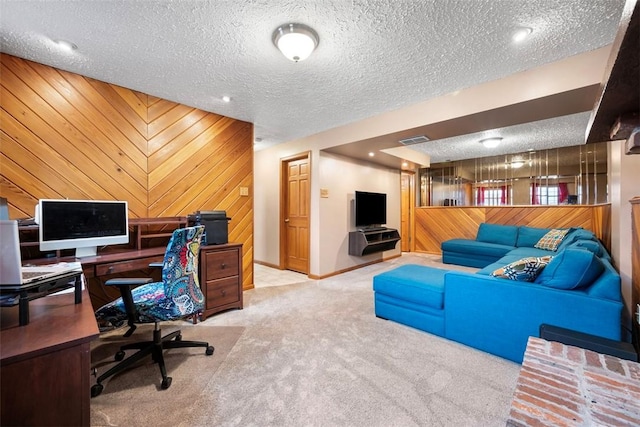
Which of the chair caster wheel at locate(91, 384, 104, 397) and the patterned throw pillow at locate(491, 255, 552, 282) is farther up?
the patterned throw pillow at locate(491, 255, 552, 282)

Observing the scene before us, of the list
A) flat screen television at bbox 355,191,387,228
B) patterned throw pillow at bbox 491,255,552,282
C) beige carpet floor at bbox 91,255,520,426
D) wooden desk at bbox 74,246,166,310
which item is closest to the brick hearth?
beige carpet floor at bbox 91,255,520,426

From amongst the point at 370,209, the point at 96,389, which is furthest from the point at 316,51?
the point at 370,209

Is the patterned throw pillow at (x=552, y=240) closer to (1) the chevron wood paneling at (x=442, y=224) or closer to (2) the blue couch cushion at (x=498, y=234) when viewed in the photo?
(2) the blue couch cushion at (x=498, y=234)

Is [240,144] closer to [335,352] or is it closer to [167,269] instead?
[167,269]

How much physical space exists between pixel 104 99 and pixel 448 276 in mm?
3759

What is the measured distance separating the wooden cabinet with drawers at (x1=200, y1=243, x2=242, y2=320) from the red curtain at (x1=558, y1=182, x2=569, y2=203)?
21.0ft

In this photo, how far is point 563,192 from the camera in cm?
550

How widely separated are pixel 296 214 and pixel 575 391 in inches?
167

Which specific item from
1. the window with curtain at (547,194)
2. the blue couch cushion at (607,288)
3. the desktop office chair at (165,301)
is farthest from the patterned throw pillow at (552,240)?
the desktop office chair at (165,301)

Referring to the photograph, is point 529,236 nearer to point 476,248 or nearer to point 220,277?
point 476,248

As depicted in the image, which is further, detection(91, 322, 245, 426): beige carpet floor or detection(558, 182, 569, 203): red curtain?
detection(558, 182, 569, 203): red curtain

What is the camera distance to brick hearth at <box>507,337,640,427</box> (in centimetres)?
84

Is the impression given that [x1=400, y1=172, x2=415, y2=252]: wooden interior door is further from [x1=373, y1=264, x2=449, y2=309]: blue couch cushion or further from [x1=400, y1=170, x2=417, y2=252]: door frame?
[x1=373, y1=264, x2=449, y2=309]: blue couch cushion

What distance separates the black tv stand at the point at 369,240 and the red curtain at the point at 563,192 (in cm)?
352
